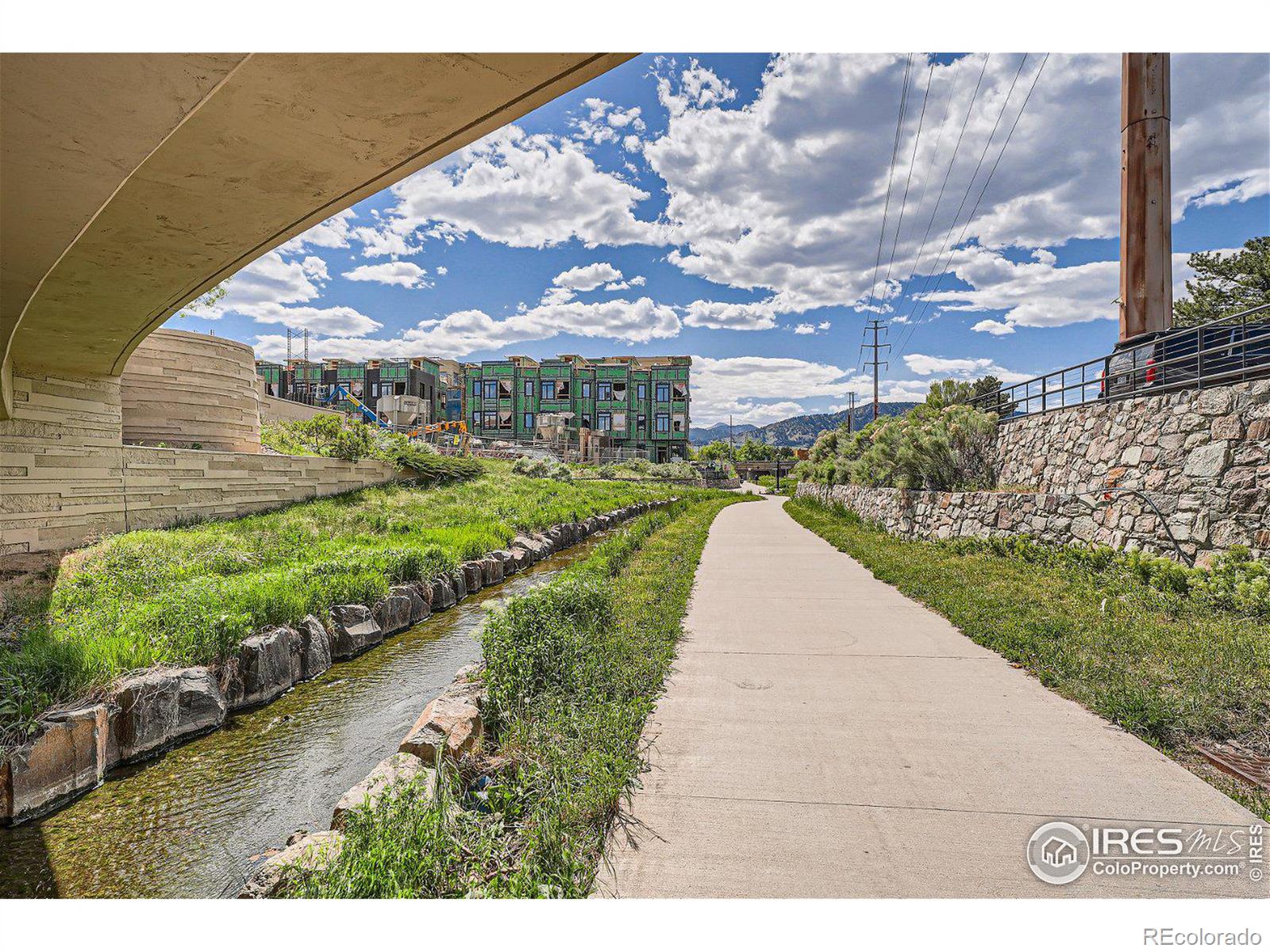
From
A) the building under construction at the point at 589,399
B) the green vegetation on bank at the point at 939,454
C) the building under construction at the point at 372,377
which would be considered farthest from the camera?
the building under construction at the point at 589,399

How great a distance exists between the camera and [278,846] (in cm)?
314

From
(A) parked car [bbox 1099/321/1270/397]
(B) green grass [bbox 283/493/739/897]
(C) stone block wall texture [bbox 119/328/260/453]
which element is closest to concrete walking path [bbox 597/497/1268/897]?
(B) green grass [bbox 283/493/739/897]

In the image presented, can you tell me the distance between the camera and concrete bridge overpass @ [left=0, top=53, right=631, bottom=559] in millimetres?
2365

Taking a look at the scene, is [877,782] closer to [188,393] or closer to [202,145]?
[202,145]

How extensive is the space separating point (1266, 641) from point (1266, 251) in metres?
21.6

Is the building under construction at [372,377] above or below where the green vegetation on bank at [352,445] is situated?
above

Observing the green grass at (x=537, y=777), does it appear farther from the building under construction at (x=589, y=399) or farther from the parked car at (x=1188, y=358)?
the building under construction at (x=589, y=399)

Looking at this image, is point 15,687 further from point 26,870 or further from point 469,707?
point 469,707

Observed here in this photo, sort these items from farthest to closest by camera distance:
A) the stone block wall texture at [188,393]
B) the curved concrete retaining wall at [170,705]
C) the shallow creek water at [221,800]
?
the stone block wall texture at [188,393] < the curved concrete retaining wall at [170,705] < the shallow creek water at [221,800]

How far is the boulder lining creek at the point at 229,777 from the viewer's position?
298 cm

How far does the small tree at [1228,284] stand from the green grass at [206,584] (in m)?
23.4

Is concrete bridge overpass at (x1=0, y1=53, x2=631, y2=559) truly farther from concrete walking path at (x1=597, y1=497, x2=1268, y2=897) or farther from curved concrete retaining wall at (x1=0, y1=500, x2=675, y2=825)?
concrete walking path at (x1=597, y1=497, x2=1268, y2=897)

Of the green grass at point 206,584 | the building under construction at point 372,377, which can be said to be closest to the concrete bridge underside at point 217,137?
the green grass at point 206,584
